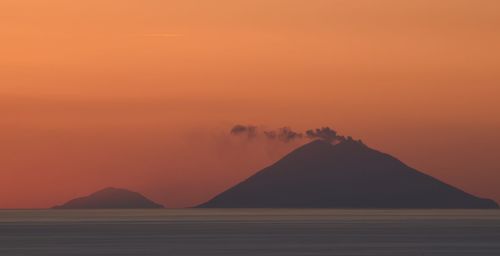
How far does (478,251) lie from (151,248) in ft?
90.7

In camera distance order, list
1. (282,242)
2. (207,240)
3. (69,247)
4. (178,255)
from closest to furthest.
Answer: (178,255), (69,247), (282,242), (207,240)

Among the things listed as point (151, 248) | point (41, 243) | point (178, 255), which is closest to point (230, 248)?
point (151, 248)

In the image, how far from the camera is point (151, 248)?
388 ft

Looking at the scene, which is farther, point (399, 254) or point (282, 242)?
point (282, 242)

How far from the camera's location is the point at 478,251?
115500 mm

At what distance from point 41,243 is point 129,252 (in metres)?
31.2

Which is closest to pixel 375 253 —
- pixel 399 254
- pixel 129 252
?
pixel 399 254

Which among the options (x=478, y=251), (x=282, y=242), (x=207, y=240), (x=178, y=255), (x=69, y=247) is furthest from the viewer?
Answer: (x=207, y=240)

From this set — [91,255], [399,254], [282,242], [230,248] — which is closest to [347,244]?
[282,242]

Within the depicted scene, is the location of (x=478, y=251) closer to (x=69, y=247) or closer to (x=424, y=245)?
(x=424, y=245)

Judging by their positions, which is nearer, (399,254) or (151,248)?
(399,254)

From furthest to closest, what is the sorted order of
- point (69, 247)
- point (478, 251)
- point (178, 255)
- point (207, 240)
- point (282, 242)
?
point (207, 240) < point (282, 242) < point (69, 247) < point (478, 251) < point (178, 255)

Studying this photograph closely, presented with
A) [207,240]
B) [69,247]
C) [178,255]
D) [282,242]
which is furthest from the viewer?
[207,240]

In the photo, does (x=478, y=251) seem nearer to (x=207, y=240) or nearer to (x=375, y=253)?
(x=375, y=253)
